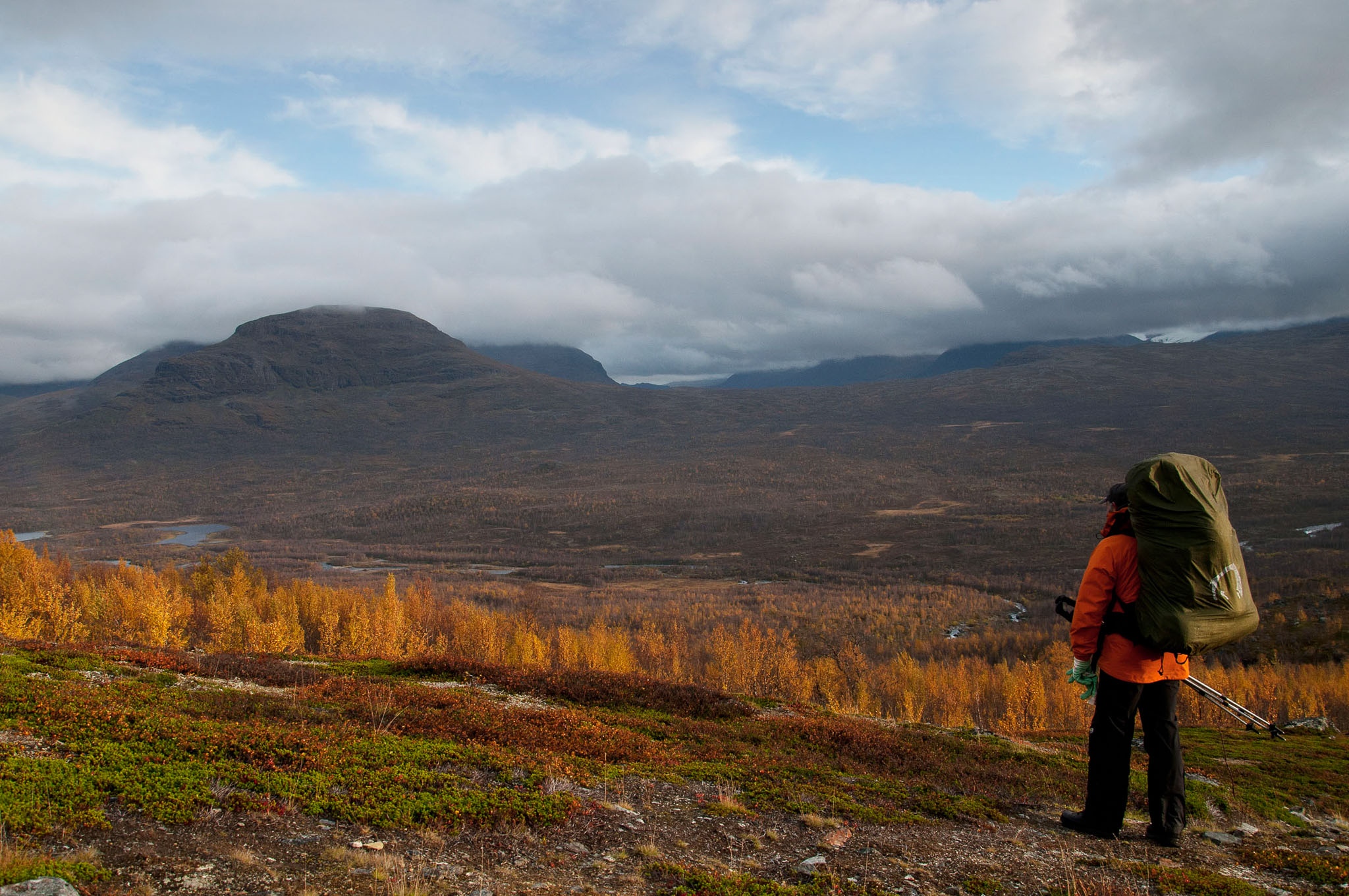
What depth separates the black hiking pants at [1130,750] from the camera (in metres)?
7.83

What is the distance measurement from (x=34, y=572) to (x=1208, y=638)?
6341 centimetres

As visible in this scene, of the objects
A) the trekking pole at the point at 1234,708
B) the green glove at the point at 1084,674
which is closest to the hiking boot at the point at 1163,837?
the trekking pole at the point at 1234,708

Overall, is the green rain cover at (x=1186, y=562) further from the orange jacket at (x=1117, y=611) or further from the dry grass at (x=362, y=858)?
the dry grass at (x=362, y=858)

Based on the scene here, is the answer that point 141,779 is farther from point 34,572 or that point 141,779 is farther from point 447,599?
point 447,599

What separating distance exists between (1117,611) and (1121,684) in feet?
2.64

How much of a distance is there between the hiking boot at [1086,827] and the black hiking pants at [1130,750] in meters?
0.04

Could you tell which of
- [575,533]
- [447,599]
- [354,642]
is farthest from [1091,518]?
[354,642]

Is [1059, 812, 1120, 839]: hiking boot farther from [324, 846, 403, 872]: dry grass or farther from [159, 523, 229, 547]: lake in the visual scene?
[159, 523, 229, 547]: lake

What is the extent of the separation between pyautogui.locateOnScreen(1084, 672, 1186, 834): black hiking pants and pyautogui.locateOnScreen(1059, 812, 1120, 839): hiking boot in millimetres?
38

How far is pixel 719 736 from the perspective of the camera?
13.2 meters

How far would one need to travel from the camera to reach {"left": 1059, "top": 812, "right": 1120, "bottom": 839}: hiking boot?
8.52m

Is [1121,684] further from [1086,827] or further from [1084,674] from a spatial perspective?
[1086,827]

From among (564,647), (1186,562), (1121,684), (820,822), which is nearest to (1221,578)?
(1186,562)

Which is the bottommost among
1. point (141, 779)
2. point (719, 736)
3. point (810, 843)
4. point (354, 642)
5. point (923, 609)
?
point (923, 609)
